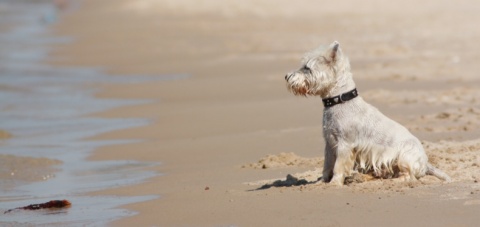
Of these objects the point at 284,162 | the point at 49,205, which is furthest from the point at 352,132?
the point at 49,205

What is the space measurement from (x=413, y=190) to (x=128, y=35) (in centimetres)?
2176

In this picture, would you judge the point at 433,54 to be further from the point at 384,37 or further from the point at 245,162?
the point at 245,162

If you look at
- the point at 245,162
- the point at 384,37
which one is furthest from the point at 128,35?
the point at 245,162

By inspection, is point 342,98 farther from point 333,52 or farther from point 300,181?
→ point 300,181

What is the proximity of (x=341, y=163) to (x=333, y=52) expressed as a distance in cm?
89

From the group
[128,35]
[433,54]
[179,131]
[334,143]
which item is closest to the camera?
[334,143]

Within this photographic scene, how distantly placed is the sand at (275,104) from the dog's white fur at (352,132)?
18 cm

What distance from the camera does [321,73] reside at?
25.1ft

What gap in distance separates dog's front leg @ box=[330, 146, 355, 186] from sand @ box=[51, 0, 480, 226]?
0.42ft

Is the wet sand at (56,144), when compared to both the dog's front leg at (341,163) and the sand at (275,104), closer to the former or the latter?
the sand at (275,104)

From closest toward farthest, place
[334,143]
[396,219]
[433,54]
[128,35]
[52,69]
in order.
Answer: [396,219] → [334,143] → [433,54] → [52,69] → [128,35]

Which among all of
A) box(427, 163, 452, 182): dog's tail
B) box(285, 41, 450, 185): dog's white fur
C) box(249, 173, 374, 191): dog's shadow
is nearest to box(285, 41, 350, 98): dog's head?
box(285, 41, 450, 185): dog's white fur

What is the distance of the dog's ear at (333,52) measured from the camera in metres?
7.61

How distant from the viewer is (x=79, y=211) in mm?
7875
